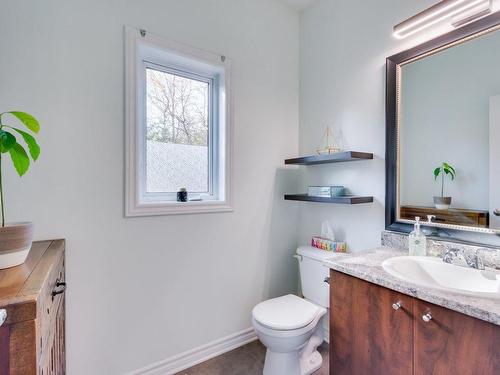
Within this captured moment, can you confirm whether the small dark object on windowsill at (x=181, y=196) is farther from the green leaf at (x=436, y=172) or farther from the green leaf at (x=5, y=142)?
the green leaf at (x=436, y=172)

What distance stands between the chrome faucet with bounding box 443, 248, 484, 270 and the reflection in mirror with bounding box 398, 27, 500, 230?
177 millimetres

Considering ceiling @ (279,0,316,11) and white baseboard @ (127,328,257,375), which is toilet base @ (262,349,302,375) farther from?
ceiling @ (279,0,316,11)

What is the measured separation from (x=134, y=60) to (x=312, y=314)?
1773 mm

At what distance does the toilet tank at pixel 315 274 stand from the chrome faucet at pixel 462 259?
2.19ft

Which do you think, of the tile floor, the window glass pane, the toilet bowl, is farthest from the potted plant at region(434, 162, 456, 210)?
the window glass pane

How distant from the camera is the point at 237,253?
1947 mm

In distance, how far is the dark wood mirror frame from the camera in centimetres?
125

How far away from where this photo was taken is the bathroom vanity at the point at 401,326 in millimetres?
812

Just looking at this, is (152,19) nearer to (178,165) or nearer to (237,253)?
(178,165)

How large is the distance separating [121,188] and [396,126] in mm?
1633

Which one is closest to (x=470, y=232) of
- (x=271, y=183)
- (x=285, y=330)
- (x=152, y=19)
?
(x=285, y=330)

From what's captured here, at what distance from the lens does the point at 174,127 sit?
71.5 inches

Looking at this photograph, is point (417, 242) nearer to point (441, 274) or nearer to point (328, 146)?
point (441, 274)

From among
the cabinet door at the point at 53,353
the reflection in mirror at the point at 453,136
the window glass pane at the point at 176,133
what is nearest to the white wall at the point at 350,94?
the reflection in mirror at the point at 453,136
